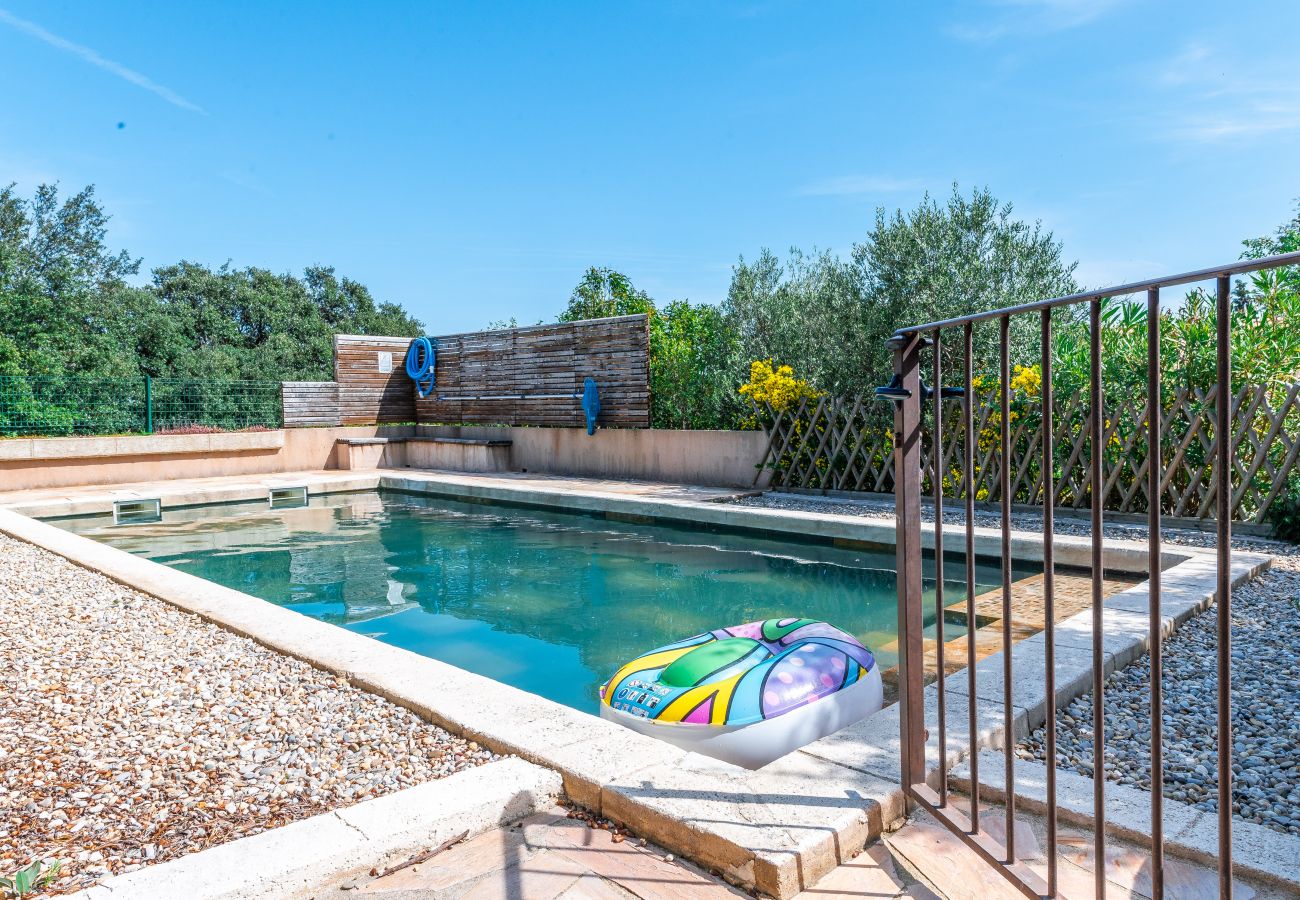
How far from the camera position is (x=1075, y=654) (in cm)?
321

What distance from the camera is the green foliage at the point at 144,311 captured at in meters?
18.8

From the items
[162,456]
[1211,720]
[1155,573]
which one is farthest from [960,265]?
[162,456]

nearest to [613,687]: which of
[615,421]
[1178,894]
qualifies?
[1178,894]

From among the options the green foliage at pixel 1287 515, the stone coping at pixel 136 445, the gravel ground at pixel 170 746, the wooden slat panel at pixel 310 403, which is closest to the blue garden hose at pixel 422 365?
the wooden slat panel at pixel 310 403

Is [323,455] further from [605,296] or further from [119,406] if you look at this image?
[605,296]

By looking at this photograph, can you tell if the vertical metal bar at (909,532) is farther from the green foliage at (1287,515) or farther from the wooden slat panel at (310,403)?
the wooden slat panel at (310,403)

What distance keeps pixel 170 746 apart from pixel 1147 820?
2.60 meters

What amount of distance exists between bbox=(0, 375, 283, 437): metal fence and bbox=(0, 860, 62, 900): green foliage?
12462 millimetres

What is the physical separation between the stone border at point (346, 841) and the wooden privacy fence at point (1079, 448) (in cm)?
448

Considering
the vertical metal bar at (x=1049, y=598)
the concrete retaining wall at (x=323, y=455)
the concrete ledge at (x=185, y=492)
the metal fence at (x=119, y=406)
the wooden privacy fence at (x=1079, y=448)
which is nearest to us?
the vertical metal bar at (x=1049, y=598)

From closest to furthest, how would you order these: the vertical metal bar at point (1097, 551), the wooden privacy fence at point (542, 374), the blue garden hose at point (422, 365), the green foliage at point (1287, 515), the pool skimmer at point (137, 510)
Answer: the vertical metal bar at point (1097, 551), the green foliage at point (1287, 515), the pool skimmer at point (137, 510), the wooden privacy fence at point (542, 374), the blue garden hose at point (422, 365)

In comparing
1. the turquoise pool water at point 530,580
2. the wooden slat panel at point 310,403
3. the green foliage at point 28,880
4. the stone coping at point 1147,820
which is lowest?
the turquoise pool water at point 530,580

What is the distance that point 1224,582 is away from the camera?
3.73ft

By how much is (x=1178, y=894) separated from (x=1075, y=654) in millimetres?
1580
